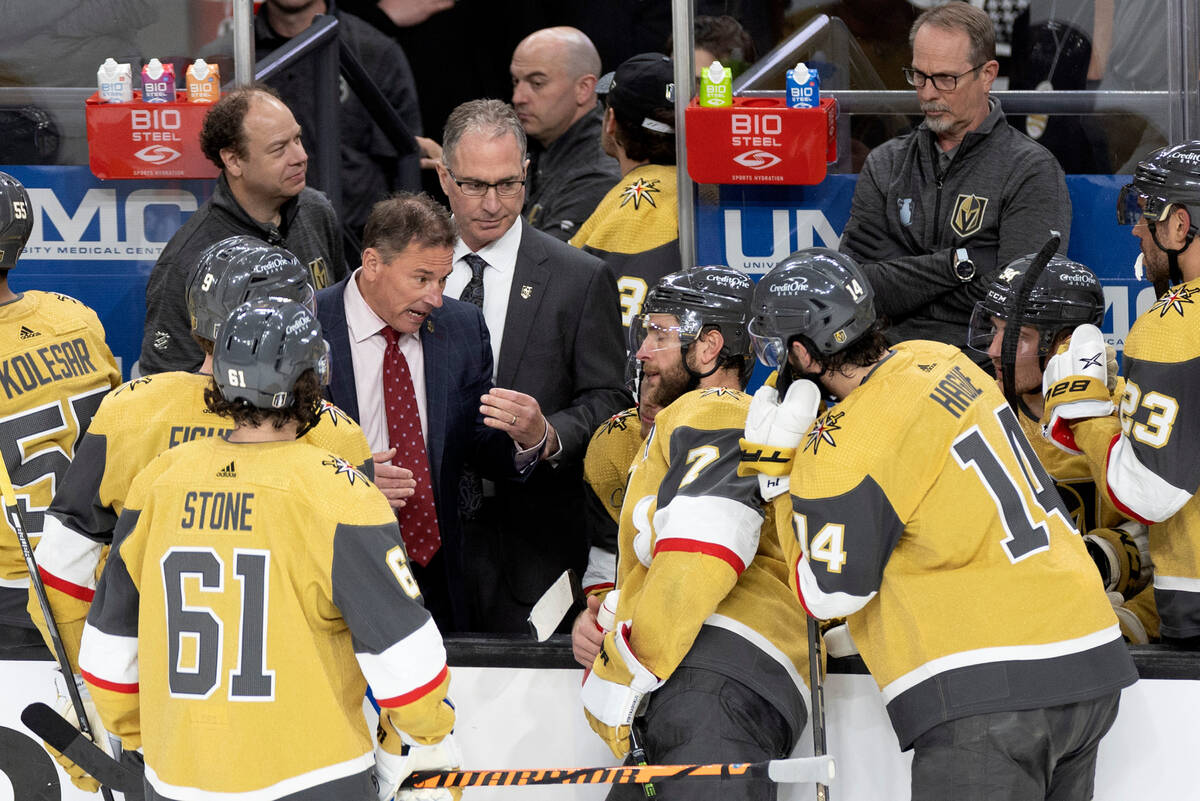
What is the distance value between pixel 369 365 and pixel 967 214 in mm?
1827

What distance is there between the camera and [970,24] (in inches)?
178

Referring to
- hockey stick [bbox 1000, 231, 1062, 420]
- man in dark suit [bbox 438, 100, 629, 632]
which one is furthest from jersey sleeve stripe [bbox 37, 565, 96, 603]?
Result: hockey stick [bbox 1000, 231, 1062, 420]

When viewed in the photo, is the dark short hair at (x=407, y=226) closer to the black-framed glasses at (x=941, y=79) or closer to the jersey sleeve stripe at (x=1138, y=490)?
the black-framed glasses at (x=941, y=79)

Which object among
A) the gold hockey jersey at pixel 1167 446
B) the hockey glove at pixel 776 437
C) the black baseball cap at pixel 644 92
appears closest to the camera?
the hockey glove at pixel 776 437

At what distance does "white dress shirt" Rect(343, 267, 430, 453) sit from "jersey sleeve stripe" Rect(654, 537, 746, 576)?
1005 millimetres

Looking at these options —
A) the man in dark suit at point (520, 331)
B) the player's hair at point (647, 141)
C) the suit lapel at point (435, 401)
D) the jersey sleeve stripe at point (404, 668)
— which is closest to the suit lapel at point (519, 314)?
the man in dark suit at point (520, 331)

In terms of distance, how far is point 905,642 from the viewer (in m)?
3.09

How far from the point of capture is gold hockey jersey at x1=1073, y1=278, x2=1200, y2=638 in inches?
133

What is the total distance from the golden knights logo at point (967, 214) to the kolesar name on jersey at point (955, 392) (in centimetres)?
156

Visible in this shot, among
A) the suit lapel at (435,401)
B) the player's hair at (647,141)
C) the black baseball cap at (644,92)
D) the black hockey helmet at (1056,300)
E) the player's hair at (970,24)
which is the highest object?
the player's hair at (970,24)

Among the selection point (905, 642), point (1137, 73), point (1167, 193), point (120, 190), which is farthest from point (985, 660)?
point (120, 190)

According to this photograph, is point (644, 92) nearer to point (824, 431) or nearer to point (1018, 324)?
point (1018, 324)

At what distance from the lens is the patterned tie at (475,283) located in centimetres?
438

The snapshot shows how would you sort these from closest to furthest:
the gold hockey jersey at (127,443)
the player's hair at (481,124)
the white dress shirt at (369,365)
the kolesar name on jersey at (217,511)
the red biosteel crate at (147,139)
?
the kolesar name on jersey at (217,511) → the gold hockey jersey at (127,443) → the white dress shirt at (369,365) → the player's hair at (481,124) → the red biosteel crate at (147,139)
